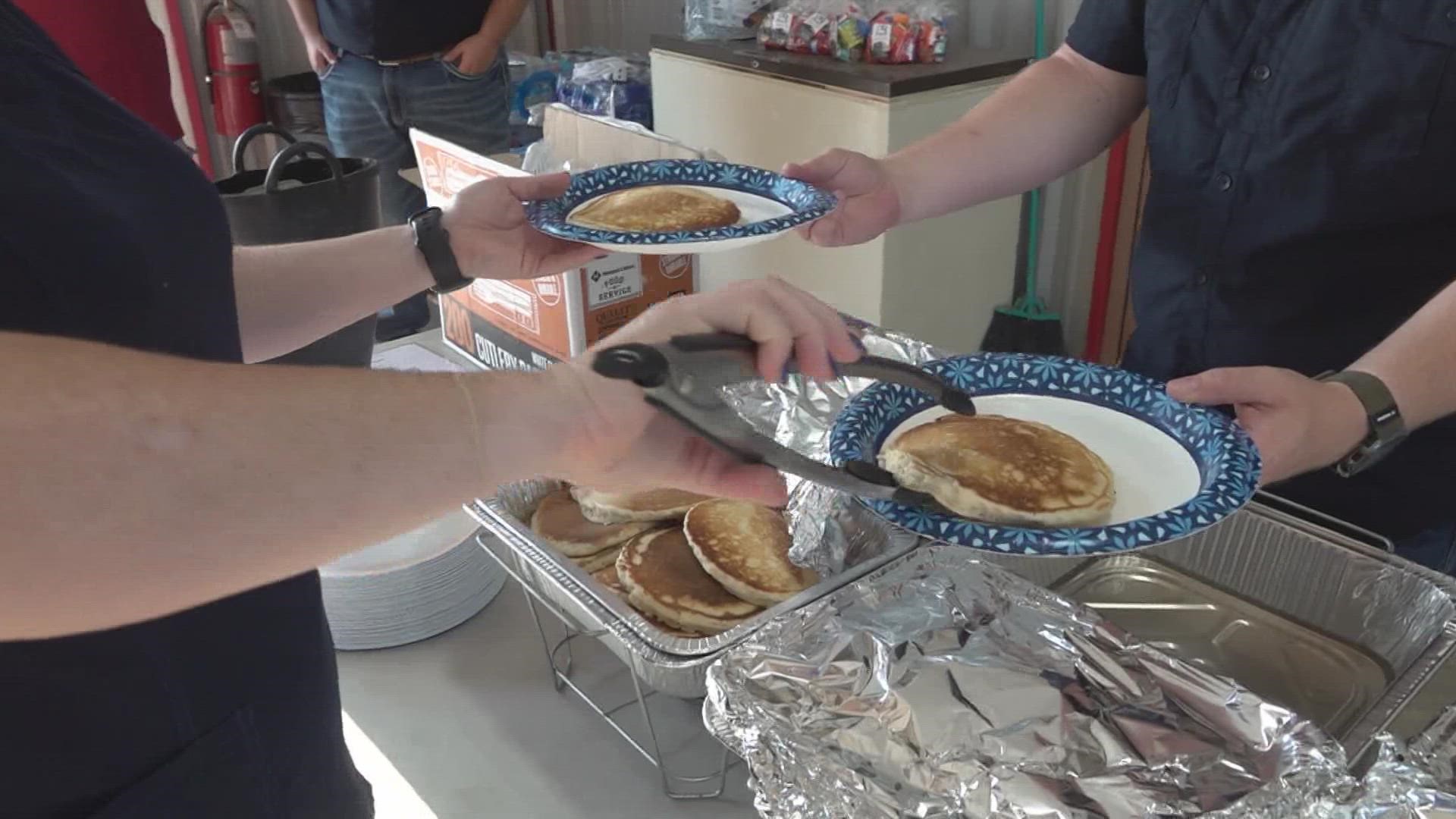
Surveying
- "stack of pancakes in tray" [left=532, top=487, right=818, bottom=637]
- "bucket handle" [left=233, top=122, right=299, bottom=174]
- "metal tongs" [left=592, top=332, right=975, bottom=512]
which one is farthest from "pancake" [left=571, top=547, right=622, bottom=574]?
"bucket handle" [left=233, top=122, right=299, bottom=174]

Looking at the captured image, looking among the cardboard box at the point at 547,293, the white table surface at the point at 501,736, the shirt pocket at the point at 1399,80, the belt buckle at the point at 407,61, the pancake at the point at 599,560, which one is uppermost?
the shirt pocket at the point at 1399,80

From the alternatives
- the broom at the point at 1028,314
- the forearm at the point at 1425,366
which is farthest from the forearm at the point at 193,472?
the broom at the point at 1028,314

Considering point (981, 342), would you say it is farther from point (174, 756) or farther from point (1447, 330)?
point (174, 756)

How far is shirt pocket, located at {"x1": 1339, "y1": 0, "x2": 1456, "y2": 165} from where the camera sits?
99 centimetres

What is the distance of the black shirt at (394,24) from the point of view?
8.23 feet

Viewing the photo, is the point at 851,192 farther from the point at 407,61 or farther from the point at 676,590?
the point at 407,61

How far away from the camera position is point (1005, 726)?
2.41 feet

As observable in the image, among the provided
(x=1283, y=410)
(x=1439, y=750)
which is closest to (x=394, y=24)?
(x=1283, y=410)

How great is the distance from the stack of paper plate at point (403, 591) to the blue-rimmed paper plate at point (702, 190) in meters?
0.33

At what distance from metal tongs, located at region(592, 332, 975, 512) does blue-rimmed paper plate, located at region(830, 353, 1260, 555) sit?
3 cm

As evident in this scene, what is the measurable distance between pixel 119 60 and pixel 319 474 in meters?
2.63

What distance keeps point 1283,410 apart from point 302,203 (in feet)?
4.00

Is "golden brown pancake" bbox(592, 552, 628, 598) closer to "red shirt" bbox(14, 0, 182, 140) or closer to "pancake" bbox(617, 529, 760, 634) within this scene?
"pancake" bbox(617, 529, 760, 634)

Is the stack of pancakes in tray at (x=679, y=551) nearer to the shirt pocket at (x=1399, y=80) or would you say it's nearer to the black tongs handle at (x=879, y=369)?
the black tongs handle at (x=879, y=369)
